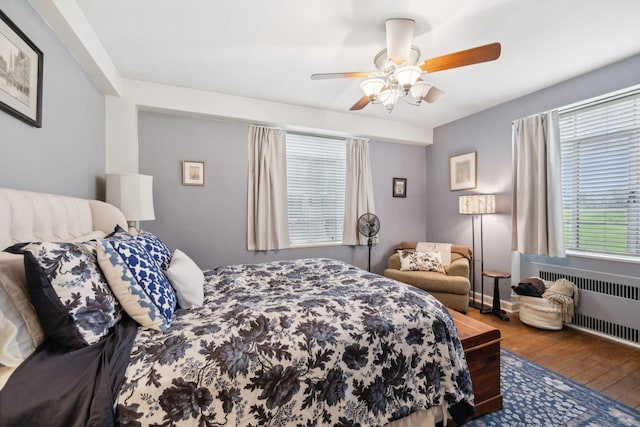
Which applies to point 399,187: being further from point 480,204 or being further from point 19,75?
point 19,75

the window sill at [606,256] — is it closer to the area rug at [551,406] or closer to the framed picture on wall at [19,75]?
the area rug at [551,406]

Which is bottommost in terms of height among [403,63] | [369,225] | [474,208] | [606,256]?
[606,256]

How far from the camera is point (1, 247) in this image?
3.54ft

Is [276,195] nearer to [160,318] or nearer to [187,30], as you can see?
[187,30]

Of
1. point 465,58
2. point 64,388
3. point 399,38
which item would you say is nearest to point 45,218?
point 64,388

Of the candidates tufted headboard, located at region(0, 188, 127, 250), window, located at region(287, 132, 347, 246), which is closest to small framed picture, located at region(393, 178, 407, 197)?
window, located at region(287, 132, 347, 246)

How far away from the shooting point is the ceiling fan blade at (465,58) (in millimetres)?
1624

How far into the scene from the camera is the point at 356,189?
3.97m

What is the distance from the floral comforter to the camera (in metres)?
0.95

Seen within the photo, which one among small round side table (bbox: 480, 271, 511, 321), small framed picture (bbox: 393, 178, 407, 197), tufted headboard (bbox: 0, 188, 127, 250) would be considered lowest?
small round side table (bbox: 480, 271, 511, 321)

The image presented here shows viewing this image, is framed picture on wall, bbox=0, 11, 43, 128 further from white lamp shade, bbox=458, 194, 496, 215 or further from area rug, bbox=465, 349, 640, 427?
white lamp shade, bbox=458, 194, 496, 215

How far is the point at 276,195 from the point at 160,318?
7.85ft

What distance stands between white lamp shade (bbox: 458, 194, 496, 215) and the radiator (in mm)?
902

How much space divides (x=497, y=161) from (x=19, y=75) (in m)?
4.32
